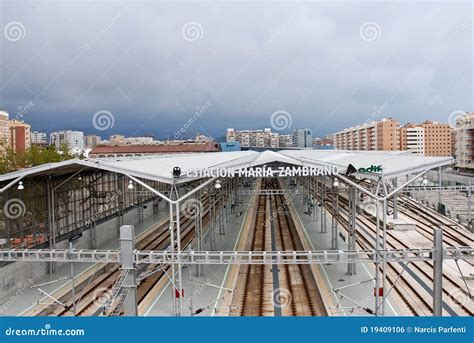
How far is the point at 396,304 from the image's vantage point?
11.4 meters

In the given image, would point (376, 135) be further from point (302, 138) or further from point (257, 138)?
point (257, 138)

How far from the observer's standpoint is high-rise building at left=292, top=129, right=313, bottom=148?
12581 cm

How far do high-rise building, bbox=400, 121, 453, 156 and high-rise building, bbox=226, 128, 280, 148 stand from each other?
6812 centimetres

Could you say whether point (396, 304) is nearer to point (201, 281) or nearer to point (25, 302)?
point (201, 281)

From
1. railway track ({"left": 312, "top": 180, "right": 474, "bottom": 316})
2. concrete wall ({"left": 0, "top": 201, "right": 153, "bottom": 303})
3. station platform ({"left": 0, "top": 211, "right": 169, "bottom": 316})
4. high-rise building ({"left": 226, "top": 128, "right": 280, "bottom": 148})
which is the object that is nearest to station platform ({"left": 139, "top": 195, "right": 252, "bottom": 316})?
station platform ({"left": 0, "top": 211, "right": 169, "bottom": 316})

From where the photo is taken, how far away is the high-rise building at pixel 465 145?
1783 inches

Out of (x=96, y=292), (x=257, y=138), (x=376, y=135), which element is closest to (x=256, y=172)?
(x=96, y=292)

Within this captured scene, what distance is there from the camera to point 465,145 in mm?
47000

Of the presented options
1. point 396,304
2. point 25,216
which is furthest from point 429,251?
point 25,216

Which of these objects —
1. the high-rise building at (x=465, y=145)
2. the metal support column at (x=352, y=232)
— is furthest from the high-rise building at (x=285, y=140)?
the metal support column at (x=352, y=232)

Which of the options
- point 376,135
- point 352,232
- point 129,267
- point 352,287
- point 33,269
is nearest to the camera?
point 129,267

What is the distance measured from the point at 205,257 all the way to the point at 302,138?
410 ft

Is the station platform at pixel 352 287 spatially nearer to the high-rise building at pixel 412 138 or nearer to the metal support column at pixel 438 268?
the metal support column at pixel 438 268

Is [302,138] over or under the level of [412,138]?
over
